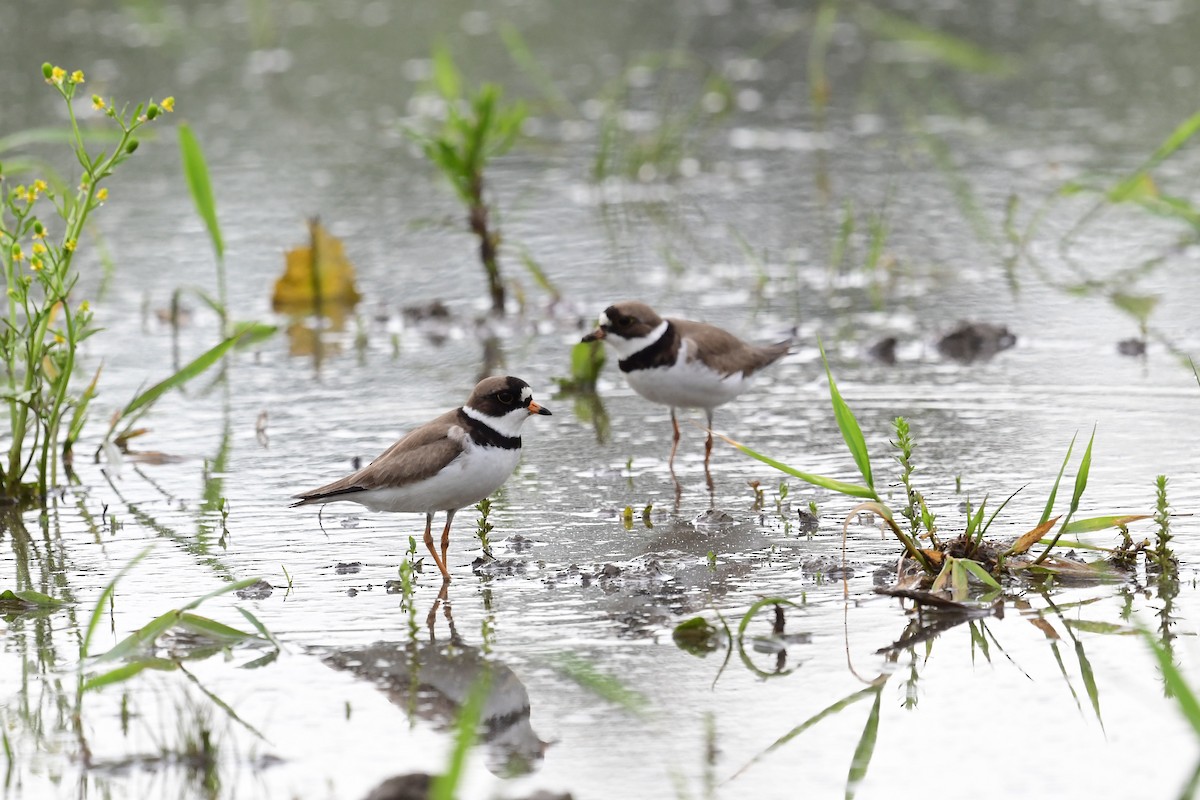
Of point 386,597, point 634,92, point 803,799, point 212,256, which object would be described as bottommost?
point 803,799

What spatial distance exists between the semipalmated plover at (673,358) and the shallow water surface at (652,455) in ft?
0.95

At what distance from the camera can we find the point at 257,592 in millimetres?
5734

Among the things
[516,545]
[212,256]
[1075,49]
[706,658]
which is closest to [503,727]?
[706,658]

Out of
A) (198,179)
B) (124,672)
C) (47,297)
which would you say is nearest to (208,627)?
(124,672)

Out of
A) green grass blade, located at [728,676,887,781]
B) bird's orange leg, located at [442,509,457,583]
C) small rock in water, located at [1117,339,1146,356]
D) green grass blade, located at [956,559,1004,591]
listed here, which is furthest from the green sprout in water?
small rock in water, located at [1117,339,1146,356]

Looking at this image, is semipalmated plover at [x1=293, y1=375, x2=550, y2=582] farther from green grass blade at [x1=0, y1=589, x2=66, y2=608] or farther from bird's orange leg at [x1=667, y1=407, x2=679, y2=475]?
bird's orange leg at [x1=667, y1=407, x2=679, y2=475]

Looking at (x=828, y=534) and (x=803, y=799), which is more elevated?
(x=828, y=534)

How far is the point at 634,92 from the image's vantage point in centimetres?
1667

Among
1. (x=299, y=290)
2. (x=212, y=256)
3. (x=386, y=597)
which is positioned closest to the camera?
(x=386, y=597)

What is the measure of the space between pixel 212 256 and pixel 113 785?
7990 mm

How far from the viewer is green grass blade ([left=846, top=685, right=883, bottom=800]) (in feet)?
13.4

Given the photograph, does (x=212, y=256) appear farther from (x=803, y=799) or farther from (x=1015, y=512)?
(x=803, y=799)

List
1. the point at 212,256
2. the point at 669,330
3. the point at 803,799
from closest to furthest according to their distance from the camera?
the point at 803,799, the point at 669,330, the point at 212,256

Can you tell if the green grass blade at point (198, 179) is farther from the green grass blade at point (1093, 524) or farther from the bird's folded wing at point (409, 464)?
the green grass blade at point (1093, 524)
